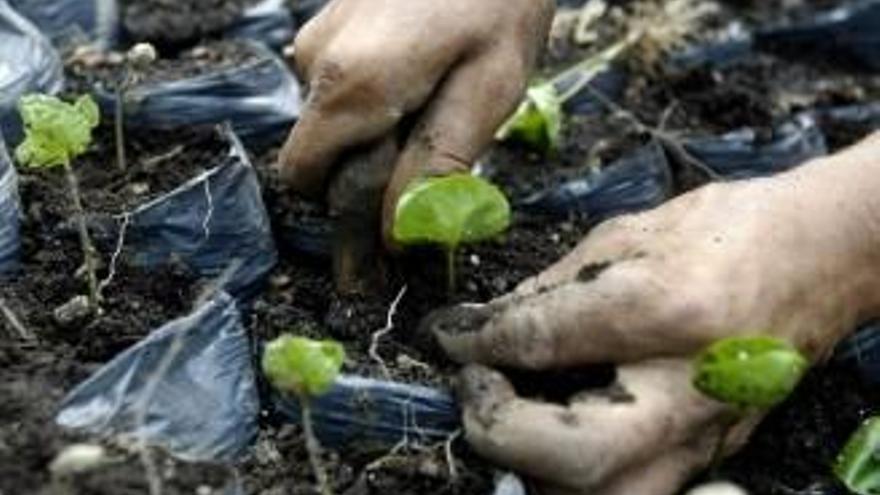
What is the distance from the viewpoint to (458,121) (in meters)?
1.92

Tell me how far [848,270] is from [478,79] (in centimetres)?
49

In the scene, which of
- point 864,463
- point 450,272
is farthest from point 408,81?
point 864,463

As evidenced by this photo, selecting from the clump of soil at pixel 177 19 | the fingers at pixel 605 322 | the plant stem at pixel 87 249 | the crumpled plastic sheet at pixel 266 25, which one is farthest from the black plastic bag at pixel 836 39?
the plant stem at pixel 87 249

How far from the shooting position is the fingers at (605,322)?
175 cm

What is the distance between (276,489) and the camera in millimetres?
1837

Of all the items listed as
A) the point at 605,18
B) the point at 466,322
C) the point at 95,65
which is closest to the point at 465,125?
the point at 466,322

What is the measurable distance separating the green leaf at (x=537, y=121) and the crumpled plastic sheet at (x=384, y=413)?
30.1 inches

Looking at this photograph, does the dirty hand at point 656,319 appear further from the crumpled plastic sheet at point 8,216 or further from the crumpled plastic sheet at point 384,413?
the crumpled plastic sheet at point 8,216

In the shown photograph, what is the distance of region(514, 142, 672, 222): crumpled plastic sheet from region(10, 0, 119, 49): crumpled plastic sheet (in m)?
0.77

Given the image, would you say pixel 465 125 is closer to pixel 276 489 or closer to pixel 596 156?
pixel 276 489

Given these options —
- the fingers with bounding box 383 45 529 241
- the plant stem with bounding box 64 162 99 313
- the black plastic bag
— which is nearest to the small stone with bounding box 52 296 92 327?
the plant stem with bounding box 64 162 99 313

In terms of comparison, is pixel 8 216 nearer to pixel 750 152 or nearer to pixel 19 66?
pixel 19 66

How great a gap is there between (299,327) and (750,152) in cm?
95

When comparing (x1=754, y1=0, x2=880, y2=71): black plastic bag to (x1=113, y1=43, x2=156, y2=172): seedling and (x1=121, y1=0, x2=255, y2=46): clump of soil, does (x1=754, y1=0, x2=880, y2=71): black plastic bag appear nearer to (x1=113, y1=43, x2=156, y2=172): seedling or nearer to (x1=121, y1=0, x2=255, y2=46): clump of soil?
(x1=121, y1=0, x2=255, y2=46): clump of soil
